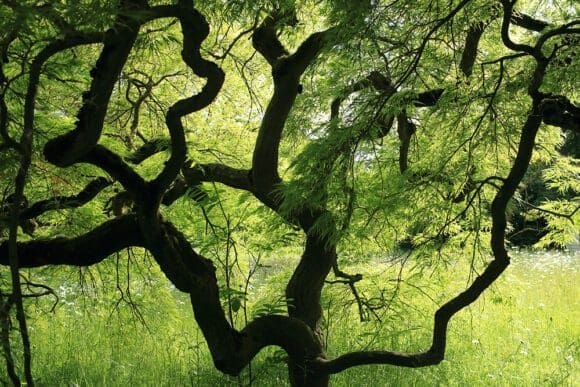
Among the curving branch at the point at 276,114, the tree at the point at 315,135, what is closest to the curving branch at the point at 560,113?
the tree at the point at 315,135

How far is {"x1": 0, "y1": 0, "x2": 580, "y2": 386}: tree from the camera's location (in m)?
2.04

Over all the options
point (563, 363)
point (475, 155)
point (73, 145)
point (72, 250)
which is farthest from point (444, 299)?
point (73, 145)

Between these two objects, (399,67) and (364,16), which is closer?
(364,16)

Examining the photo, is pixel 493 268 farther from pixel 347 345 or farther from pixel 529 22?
pixel 347 345

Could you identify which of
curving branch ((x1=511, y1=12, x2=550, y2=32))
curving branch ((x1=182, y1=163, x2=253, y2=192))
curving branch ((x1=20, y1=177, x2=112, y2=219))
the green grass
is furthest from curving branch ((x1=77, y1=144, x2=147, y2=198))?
curving branch ((x1=511, y1=12, x2=550, y2=32))

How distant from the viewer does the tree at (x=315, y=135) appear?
A: 2043 millimetres

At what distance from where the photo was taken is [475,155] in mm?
2955

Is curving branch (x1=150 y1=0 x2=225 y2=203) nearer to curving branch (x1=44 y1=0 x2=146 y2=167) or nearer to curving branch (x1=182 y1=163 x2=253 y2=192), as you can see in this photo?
curving branch (x1=44 y1=0 x2=146 y2=167)

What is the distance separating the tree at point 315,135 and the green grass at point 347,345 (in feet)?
1.59

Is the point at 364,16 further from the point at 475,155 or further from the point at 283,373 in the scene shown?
the point at 283,373

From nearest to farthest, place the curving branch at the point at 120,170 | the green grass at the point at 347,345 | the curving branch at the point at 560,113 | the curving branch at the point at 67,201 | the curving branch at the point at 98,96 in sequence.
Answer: the curving branch at the point at 98,96 → the curving branch at the point at 560,113 → the curving branch at the point at 120,170 → the curving branch at the point at 67,201 → the green grass at the point at 347,345

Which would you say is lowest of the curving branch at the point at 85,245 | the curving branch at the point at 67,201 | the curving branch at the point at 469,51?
the curving branch at the point at 85,245

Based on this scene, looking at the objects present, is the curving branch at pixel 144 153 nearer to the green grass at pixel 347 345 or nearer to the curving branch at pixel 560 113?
the green grass at pixel 347 345

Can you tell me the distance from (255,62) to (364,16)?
3046mm
